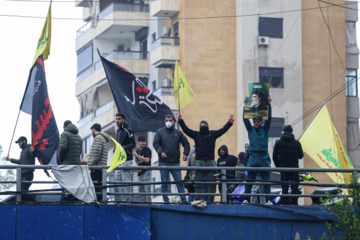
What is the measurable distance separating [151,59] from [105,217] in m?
31.0

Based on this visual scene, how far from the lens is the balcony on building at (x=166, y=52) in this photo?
51.3 metres

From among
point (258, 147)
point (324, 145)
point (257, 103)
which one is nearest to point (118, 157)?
point (258, 147)

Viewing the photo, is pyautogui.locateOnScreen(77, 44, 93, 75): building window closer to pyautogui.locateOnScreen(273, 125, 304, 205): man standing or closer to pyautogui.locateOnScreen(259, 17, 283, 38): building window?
pyautogui.locateOnScreen(259, 17, 283, 38): building window

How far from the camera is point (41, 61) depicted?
25.1m

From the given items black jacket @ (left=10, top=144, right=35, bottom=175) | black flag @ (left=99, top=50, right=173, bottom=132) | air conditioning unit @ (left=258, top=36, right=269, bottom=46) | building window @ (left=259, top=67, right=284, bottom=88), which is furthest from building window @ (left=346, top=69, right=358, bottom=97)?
black jacket @ (left=10, top=144, right=35, bottom=175)

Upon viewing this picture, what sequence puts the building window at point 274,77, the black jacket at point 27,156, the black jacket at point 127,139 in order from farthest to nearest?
the building window at point 274,77, the black jacket at point 27,156, the black jacket at point 127,139

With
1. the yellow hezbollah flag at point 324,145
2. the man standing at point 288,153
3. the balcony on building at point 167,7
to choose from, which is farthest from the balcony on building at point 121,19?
the man standing at point 288,153

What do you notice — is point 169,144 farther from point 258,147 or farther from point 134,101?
point 258,147

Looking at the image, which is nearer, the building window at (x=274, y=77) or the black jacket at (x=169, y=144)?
the black jacket at (x=169, y=144)

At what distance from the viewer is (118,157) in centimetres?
2162

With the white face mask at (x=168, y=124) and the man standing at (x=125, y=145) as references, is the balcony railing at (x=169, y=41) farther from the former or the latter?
the man standing at (x=125, y=145)

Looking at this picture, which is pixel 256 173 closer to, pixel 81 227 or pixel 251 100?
pixel 251 100

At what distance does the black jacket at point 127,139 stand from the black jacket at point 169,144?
0.63m

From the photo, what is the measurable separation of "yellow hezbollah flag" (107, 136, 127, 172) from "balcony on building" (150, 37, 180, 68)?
29.4 meters
